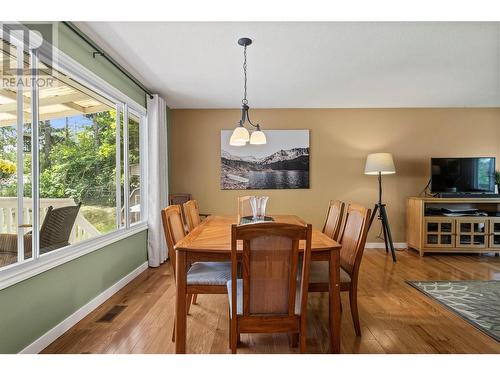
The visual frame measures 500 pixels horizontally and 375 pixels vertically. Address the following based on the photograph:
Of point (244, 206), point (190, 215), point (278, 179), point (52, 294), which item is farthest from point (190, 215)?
point (278, 179)

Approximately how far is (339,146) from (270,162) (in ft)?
3.97

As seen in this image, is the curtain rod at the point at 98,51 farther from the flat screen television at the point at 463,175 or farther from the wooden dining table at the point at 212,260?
the flat screen television at the point at 463,175

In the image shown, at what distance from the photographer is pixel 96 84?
261 centimetres

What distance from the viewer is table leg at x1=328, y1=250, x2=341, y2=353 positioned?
5.59 feet

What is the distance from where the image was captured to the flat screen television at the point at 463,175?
4.29 meters

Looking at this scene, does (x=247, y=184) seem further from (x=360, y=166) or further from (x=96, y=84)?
(x=96, y=84)

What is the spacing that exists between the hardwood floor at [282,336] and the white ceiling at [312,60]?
94.3 inches

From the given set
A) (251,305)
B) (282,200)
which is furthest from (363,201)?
(251,305)

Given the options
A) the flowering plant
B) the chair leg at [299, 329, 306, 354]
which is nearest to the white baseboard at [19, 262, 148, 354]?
the flowering plant

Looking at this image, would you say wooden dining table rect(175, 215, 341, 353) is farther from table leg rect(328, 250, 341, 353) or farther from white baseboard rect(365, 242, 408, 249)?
white baseboard rect(365, 242, 408, 249)

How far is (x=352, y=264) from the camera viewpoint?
6.54 feet

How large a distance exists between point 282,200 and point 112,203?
263cm

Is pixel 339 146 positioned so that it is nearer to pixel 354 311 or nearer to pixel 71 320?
pixel 354 311

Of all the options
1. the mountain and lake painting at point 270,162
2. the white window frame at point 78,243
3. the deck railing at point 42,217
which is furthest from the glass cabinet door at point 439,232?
the deck railing at point 42,217
